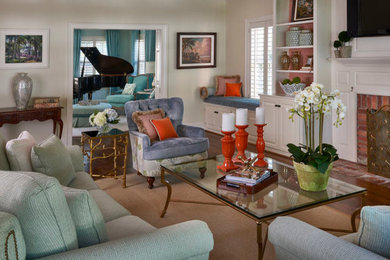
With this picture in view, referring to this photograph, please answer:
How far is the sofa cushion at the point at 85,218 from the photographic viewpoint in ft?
6.35

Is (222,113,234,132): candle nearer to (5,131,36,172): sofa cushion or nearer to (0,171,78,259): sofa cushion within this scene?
(5,131,36,172): sofa cushion

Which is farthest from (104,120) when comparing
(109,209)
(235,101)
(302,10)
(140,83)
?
(140,83)

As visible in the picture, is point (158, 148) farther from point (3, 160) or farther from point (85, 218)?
point (85, 218)

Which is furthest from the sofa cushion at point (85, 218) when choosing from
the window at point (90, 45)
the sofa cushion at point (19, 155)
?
the window at point (90, 45)

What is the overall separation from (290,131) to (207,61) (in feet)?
9.30

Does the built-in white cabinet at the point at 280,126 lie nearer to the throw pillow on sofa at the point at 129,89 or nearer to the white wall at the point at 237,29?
the white wall at the point at 237,29

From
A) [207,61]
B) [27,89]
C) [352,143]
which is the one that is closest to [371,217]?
[352,143]

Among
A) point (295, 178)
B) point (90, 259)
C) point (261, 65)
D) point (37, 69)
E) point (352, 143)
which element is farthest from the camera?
point (261, 65)

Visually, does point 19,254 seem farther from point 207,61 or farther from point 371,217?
point 207,61

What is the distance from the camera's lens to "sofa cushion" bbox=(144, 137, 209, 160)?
4809 millimetres

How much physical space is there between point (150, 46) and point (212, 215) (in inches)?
333

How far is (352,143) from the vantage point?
5.82m

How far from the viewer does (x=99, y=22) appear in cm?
725

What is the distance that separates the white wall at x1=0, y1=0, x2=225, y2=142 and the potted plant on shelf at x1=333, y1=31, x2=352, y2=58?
10.5ft
